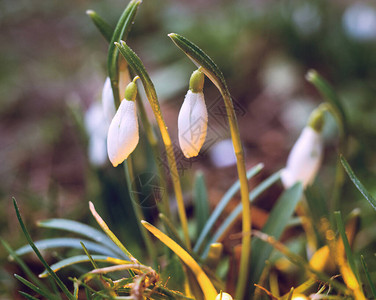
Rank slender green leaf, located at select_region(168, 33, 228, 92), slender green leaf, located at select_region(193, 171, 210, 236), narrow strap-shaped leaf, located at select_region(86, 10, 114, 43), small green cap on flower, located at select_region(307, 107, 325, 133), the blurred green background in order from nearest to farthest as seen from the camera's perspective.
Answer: slender green leaf, located at select_region(168, 33, 228, 92) < narrow strap-shaped leaf, located at select_region(86, 10, 114, 43) < small green cap on flower, located at select_region(307, 107, 325, 133) < slender green leaf, located at select_region(193, 171, 210, 236) < the blurred green background

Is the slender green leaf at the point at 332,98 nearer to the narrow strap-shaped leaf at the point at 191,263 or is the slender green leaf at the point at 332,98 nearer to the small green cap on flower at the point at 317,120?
the small green cap on flower at the point at 317,120

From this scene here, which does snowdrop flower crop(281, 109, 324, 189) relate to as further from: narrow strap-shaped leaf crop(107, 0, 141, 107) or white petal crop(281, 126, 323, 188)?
narrow strap-shaped leaf crop(107, 0, 141, 107)

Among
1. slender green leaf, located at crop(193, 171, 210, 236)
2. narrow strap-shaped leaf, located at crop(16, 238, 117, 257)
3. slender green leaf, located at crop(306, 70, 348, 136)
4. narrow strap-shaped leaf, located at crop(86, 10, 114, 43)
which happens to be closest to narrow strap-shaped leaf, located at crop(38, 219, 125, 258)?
narrow strap-shaped leaf, located at crop(16, 238, 117, 257)

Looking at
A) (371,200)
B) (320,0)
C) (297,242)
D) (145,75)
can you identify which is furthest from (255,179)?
(320,0)

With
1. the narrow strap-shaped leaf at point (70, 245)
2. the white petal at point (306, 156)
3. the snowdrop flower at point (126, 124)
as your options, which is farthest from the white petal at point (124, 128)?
the white petal at point (306, 156)

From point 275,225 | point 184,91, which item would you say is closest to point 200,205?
point 275,225

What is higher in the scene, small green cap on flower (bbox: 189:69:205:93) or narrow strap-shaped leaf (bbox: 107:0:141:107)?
narrow strap-shaped leaf (bbox: 107:0:141:107)
